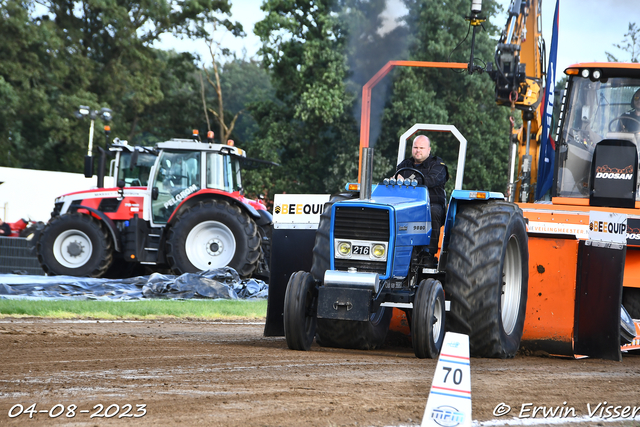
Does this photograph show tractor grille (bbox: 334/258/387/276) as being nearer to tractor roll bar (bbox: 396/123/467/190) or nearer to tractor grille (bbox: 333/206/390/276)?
tractor grille (bbox: 333/206/390/276)

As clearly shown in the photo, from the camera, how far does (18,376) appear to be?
5.11m

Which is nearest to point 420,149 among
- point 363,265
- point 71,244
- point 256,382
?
point 363,265

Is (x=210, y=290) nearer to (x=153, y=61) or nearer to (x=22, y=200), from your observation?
(x=22, y=200)

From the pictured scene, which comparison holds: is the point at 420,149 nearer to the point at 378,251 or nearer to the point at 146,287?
the point at 378,251

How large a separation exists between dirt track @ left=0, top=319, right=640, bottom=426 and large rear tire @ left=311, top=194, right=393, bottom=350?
0.42 ft

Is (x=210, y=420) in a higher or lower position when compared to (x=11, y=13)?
lower

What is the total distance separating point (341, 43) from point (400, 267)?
24.3m

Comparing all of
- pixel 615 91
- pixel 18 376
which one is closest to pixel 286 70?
pixel 615 91

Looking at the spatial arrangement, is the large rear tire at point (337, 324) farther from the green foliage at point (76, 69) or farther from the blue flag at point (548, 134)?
the green foliage at point (76, 69)

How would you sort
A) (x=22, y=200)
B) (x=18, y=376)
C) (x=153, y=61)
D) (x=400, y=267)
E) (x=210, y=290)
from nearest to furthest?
(x=18, y=376), (x=400, y=267), (x=210, y=290), (x=22, y=200), (x=153, y=61)

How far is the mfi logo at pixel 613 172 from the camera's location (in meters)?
9.25

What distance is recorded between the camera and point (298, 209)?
25.6 feet

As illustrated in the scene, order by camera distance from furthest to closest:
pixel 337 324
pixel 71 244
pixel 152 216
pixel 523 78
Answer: pixel 71 244
pixel 152 216
pixel 523 78
pixel 337 324

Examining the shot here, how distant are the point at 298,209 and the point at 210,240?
8.85 metres
